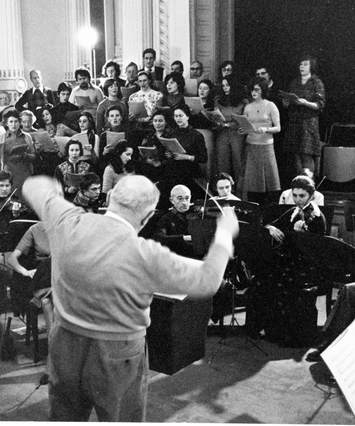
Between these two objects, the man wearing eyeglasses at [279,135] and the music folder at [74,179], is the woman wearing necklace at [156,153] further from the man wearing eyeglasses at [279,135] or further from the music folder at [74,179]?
the man wearing eyeglasses at [279,135]

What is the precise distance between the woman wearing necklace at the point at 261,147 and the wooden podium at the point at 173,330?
2.51m

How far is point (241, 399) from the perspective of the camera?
3607 millimetres

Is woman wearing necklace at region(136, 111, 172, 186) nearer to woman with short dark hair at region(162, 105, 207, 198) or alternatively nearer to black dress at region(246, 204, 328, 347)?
woman with short dark hair at region(162, 105, 207, 198)

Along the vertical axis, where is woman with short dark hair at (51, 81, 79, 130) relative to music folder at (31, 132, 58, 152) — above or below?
above

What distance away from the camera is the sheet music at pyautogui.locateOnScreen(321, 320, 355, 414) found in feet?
5.26

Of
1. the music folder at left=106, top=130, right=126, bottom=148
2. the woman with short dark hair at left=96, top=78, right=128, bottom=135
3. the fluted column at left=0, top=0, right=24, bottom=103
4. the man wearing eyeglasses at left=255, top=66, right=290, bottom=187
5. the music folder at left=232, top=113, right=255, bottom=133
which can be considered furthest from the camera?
the man wearing eyeglasses at left=255, top=66, right=290, bottom=187

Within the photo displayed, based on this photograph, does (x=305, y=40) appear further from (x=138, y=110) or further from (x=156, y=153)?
(x=156, y=153)

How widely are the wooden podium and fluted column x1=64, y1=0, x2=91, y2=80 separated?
5293mm

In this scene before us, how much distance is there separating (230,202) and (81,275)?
2743 mm

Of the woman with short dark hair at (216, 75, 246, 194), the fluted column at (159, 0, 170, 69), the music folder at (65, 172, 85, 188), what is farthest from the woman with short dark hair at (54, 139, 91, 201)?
the fluted column at (159, 0, 170, 69)

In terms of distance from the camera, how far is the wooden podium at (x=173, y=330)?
384 cm

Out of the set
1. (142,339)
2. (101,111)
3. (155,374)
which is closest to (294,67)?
(101,111)

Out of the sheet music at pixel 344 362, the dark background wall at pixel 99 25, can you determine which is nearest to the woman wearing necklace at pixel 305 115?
the sheet music at pixel 344 362

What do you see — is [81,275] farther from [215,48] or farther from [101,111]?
[215,48]
